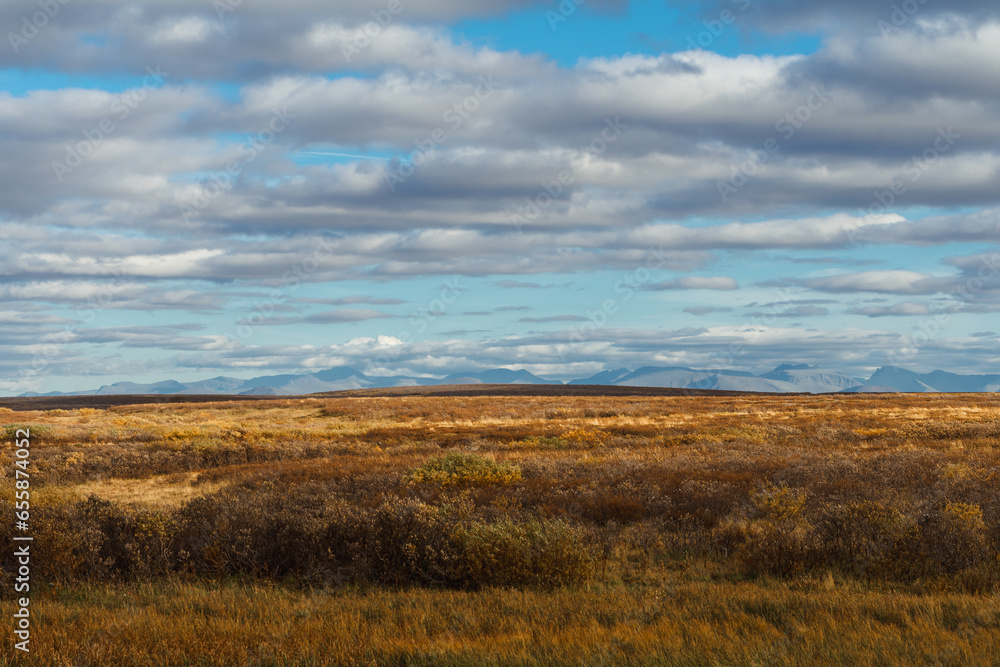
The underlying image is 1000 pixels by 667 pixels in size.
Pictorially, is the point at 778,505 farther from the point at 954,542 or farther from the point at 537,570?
the point at 537,570

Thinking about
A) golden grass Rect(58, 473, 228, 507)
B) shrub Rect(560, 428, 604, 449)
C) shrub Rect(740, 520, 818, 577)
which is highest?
shrub Rect(740, 520, 818, 577)

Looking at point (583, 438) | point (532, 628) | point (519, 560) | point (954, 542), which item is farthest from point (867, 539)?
point (583, 438)

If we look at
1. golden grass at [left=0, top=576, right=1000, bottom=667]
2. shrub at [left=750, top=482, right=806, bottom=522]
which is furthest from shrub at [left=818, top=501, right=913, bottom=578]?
shrub at [left=750, top=482, right=806, bottom=522]

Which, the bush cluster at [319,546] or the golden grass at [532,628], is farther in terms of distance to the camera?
the bush cluster at [319,546]

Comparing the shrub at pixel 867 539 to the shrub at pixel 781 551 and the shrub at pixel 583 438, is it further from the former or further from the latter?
the shrub at pixel 583 438

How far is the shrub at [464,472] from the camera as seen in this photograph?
17.5 meters

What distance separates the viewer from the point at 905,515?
10250 mm

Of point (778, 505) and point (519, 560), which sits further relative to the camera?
point (778, 505)

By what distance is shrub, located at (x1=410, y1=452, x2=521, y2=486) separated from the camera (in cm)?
1750

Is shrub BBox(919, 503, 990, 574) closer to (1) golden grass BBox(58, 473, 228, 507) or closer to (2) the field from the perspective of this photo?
(2) the field

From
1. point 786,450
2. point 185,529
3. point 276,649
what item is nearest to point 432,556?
point 276,649

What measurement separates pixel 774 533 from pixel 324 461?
17200mm

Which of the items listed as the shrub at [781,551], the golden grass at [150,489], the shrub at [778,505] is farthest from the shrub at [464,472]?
the shrub at [781,551]

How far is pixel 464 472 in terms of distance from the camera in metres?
18.1
